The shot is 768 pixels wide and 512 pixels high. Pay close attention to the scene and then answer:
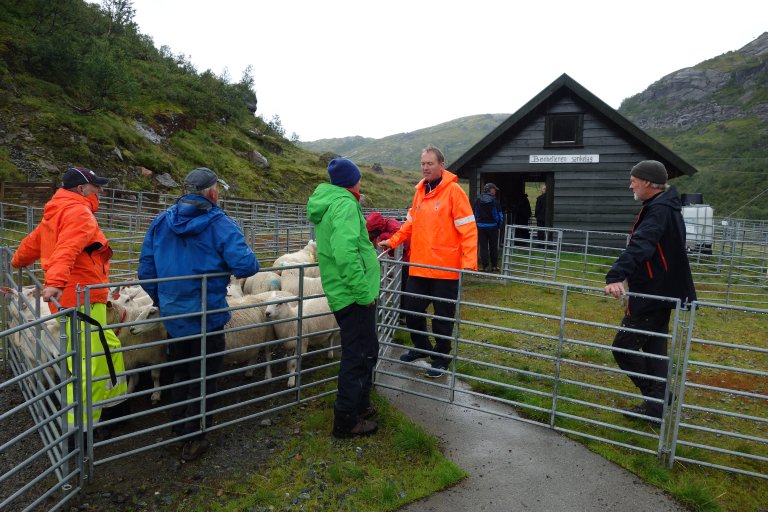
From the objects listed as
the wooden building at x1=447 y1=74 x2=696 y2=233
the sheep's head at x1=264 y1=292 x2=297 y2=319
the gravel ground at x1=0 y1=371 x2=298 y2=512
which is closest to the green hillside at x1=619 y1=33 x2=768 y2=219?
the wooden building at x1=447 y1=74 x2=696 y2=233

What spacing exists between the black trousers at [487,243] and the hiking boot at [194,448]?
9637 millimetres

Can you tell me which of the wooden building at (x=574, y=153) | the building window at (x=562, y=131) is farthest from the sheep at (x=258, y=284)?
the building window at (x=562, y=131)

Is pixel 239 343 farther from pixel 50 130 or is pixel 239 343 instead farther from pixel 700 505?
pixel 50 130

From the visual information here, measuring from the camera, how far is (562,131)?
16391 millimetres

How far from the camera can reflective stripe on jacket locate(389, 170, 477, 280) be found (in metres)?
5.45

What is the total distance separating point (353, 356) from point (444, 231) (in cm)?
191

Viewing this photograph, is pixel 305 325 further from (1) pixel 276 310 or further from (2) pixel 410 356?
(2) pixel 410 356

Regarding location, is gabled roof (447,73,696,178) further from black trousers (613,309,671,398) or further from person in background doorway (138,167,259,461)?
person in background doorway (138,167,259,461)

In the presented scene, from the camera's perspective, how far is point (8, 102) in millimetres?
20422

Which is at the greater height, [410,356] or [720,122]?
[720,122]

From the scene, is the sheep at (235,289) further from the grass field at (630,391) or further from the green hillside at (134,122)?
the green hillside at (134,122)

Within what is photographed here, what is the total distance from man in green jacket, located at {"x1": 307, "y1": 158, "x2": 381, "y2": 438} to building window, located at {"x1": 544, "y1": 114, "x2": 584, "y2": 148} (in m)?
13.5

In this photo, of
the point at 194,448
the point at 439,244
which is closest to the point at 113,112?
the point at 439,244

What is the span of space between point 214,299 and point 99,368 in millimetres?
1032
